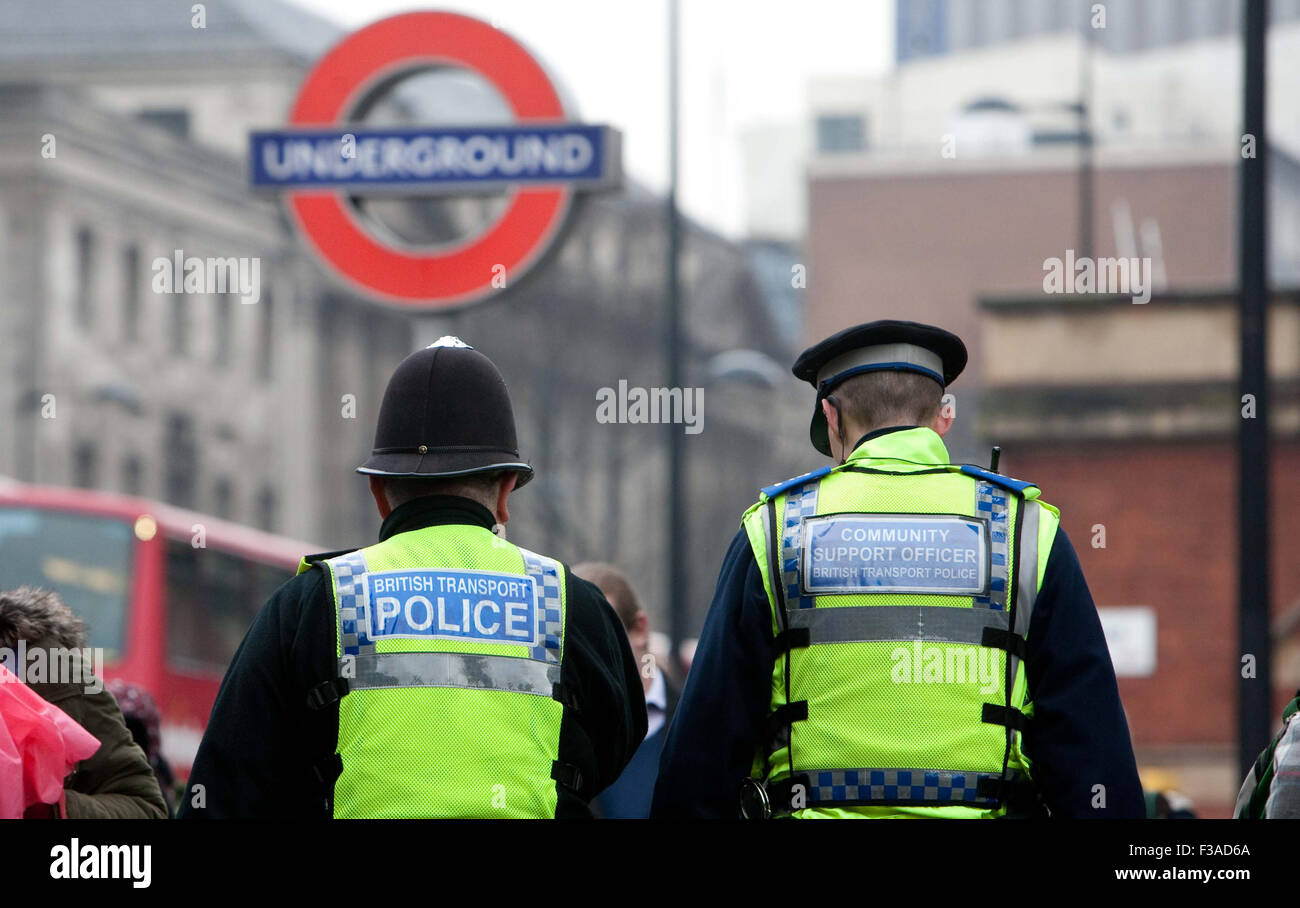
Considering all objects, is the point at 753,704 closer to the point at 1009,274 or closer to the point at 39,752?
the point at 39,752

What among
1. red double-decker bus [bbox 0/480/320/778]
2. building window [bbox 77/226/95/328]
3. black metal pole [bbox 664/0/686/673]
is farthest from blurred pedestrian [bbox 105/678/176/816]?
building window [bbox 77/226/95/328]

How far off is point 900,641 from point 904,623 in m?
0.03

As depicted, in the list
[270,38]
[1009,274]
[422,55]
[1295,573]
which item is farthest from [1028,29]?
[422,55]

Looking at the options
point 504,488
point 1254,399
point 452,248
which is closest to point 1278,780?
point 504,488

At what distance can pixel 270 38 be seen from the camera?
45.5 metres

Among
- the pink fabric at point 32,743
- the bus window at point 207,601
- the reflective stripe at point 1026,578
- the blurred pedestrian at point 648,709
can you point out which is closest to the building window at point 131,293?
the bus window at point 207,601

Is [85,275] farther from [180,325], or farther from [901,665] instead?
[901,665]

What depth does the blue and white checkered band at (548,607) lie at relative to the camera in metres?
3.07

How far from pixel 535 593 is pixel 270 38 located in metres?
44.3

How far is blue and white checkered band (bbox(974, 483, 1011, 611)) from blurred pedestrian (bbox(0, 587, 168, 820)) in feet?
5.80

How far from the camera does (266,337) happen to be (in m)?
44.5

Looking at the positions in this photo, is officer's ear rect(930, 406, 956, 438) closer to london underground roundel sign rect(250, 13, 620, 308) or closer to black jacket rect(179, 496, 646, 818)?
black jacket rect(179, 496, 646, 818)

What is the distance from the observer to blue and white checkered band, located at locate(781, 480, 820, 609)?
324 cm
